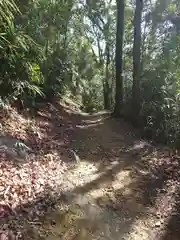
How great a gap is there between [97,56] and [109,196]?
14.0 m

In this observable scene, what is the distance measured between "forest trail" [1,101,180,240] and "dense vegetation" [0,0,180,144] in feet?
4.83

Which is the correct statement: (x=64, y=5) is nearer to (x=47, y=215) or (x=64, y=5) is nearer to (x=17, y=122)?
(x=17, y=122)

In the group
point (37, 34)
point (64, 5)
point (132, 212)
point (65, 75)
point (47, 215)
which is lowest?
point (132, 212)

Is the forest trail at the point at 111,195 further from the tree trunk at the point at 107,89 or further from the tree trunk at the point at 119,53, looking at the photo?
the tree trunk at the point at 107,89

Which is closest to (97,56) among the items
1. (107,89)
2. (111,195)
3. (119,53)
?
(107,89)

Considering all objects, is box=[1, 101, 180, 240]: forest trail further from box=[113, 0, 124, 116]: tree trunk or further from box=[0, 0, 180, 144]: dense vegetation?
box=[113, 0, 124, 116]: tree trunk

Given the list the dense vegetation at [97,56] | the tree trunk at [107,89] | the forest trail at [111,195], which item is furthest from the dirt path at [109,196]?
the tree trunk at [107,89]

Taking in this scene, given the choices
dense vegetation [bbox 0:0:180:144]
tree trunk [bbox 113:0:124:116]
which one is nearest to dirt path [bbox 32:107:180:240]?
dense vegetation [bbox 0:0:180:144]

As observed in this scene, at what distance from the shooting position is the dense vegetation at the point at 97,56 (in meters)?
5.86

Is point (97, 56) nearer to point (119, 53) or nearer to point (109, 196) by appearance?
point (119, 53)

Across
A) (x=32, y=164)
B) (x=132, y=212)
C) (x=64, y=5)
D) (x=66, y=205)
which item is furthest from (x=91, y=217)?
(x=64, y=5)

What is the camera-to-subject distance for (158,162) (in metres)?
6.39

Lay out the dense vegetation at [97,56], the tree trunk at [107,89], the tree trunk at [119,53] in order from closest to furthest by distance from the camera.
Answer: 1. the dense vegetation at [97,56]
2. the tree trunk at [119,53]
3. the tree trunk at [107,89]

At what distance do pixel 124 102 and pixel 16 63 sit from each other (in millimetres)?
5299
